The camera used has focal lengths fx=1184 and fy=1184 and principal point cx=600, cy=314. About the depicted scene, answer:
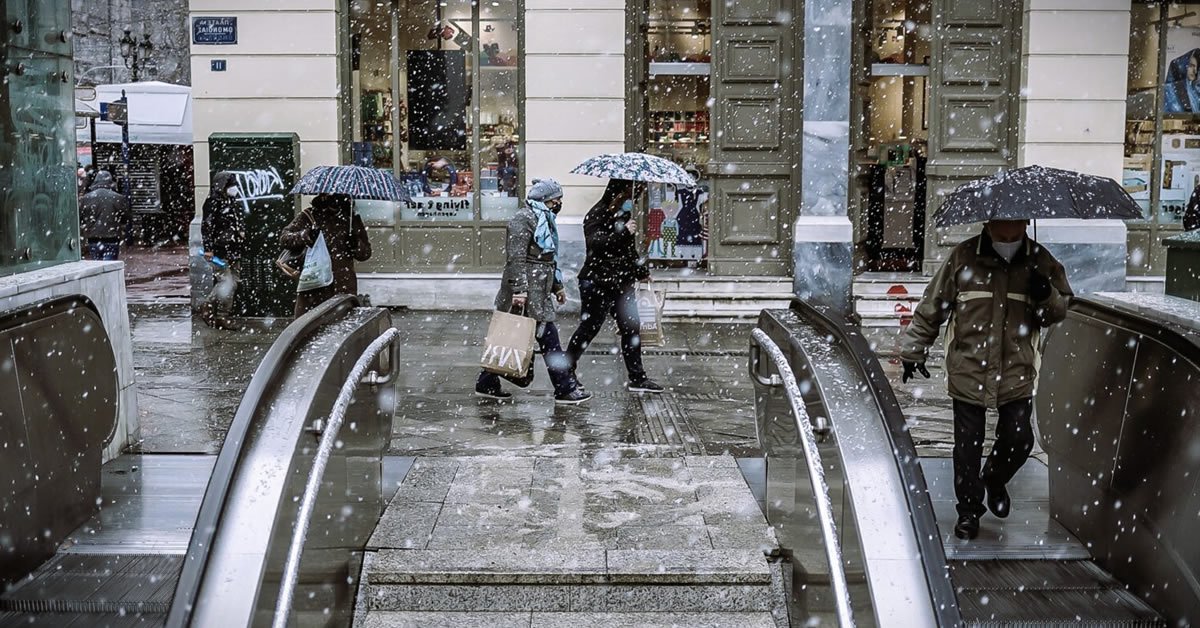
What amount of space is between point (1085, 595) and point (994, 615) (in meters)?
0.51

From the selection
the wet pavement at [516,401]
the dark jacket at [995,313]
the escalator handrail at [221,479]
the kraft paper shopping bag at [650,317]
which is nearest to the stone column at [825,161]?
the wet pavement at [516,401]

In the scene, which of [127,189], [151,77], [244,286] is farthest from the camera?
[151,77]

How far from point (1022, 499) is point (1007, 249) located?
5.28ft

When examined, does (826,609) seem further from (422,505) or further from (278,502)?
(422,505)

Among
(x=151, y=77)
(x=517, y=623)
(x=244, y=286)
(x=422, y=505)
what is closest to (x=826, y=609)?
(x=517, y=623)

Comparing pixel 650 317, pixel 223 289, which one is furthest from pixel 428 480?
pixel 223 289

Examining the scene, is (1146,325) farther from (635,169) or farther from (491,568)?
(635,169)

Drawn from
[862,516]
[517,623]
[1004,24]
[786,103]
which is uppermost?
[1004,24]

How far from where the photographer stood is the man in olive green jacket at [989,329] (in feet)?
17.7

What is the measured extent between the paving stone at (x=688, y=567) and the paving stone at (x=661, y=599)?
0.11 ft

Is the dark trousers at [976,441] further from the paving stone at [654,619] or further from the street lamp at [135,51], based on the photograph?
the street lamp at [135,51]

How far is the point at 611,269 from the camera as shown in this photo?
8602mm

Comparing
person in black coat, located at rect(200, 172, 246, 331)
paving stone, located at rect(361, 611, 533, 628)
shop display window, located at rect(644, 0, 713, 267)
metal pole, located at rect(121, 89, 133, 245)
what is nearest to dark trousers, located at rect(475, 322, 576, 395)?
paving stone, located at rect(361, 611, 533, 628)

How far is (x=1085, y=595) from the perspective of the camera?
16.2 ft
